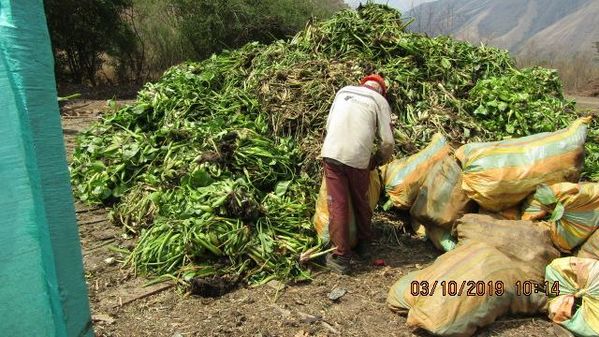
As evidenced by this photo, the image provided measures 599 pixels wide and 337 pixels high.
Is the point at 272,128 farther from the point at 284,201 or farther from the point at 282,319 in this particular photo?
the point at 282,319

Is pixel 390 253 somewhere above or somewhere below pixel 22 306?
below

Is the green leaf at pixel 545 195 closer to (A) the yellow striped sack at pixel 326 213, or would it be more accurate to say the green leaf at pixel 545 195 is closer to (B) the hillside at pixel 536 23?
(A) the yellow striped sack at pixel 326 213

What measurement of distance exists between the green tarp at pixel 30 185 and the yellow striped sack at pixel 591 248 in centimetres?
330

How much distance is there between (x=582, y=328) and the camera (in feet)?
10.1

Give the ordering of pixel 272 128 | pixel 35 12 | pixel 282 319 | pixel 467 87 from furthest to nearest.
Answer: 1. pixel 467 87
2. pixel 272 128
3. pixel 282 319
4. pixel 35 12

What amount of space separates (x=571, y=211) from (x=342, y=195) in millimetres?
1625

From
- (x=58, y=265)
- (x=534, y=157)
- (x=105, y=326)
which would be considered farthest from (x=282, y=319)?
(x=534, y=157)

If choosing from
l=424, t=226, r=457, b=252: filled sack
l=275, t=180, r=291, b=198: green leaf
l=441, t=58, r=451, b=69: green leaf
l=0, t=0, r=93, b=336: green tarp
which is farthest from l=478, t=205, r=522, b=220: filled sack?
l=0, t=0, r=93, b=336: green tarp

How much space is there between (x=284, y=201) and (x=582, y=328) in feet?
7.95

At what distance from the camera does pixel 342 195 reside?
12.9 feet

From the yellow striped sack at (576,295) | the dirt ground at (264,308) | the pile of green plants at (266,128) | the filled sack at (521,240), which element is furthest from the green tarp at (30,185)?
the yellow striped sack at (576,295)

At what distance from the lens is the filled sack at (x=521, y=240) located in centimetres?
343

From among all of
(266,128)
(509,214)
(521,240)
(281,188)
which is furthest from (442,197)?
(266,128)

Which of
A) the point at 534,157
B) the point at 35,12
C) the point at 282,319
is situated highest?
the point at 35,12
